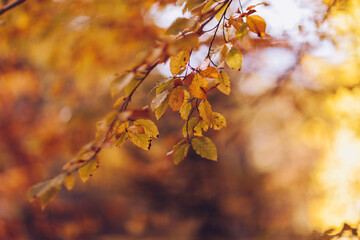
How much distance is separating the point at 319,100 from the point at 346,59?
0.65 m

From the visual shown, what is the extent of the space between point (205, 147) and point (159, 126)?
13.6ft

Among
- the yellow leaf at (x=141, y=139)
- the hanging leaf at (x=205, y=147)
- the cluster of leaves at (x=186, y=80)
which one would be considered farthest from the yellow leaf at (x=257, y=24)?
the yellow leaf at (x=141, y=139)

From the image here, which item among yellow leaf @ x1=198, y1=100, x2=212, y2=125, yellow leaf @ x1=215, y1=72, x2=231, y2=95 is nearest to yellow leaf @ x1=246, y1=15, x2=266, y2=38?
yellow leaf @ x1=215, y1=72, x2=231, y2=95

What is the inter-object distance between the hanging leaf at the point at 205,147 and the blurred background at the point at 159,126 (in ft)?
1.18

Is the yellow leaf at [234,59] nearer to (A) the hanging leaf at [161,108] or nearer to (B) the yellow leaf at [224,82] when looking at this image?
(B) the yellow leaf at [224,82]

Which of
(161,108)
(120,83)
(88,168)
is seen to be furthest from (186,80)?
(88,168)

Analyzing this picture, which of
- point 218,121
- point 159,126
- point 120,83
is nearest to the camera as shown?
point 120,83

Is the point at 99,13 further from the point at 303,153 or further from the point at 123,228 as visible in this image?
the point at 303,153

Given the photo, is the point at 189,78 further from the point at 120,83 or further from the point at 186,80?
the point at 120,83

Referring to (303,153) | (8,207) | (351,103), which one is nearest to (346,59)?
(351,103)

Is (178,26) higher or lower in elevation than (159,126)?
higher

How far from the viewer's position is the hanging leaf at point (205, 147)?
3.00ft

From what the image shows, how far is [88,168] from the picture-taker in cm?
96

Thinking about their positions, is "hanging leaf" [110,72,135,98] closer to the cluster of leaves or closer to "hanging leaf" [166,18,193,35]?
the cluster of leaves
